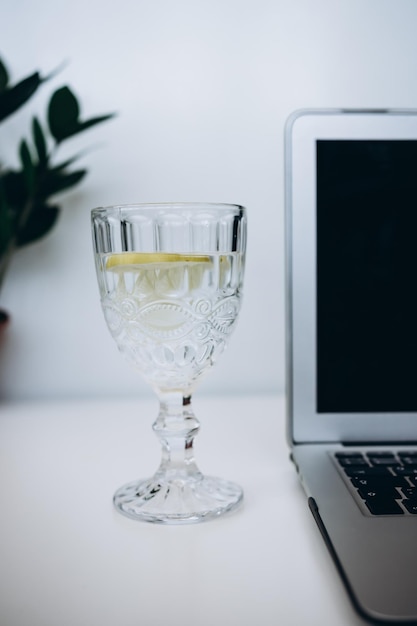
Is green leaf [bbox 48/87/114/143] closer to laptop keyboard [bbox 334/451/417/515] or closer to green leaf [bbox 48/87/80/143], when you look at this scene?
green leaf [bbox 48/87/80/143]

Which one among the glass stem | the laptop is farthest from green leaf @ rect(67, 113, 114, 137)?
the glass stem

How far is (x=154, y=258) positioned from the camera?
0.37 meters

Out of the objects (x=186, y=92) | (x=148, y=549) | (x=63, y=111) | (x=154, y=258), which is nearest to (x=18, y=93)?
(x=63, y=111)

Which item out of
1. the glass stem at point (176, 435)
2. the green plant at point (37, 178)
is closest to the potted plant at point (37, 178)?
the green plant at point (37, 178)

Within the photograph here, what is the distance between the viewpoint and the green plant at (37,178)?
2.15 ft

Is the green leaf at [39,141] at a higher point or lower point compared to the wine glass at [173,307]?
higher

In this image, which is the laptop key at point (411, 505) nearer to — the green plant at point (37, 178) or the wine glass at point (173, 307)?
the wine glass at point (173, 307)

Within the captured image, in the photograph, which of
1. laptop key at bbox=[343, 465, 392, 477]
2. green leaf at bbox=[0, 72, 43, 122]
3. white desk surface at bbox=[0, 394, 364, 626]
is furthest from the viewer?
green leaf at bbox=[0, 72, 43, 122]

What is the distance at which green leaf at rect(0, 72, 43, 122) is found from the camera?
2.06 ft

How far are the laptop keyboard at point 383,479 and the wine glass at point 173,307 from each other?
8cm

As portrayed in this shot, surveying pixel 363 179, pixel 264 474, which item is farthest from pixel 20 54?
pixel 264 474

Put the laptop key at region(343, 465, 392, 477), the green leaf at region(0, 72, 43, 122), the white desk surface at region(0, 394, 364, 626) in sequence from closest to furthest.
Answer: the white desk surface at region(0, 394, 364, 626)
the laptop key at region(343, 465, 392, 477)
the green leaf at region(0, 72, 43, 122)

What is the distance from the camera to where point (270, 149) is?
72 cm

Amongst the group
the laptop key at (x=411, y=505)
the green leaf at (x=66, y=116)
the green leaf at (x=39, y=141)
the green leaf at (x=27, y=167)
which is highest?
the green leaf at (x=66, y=116)
